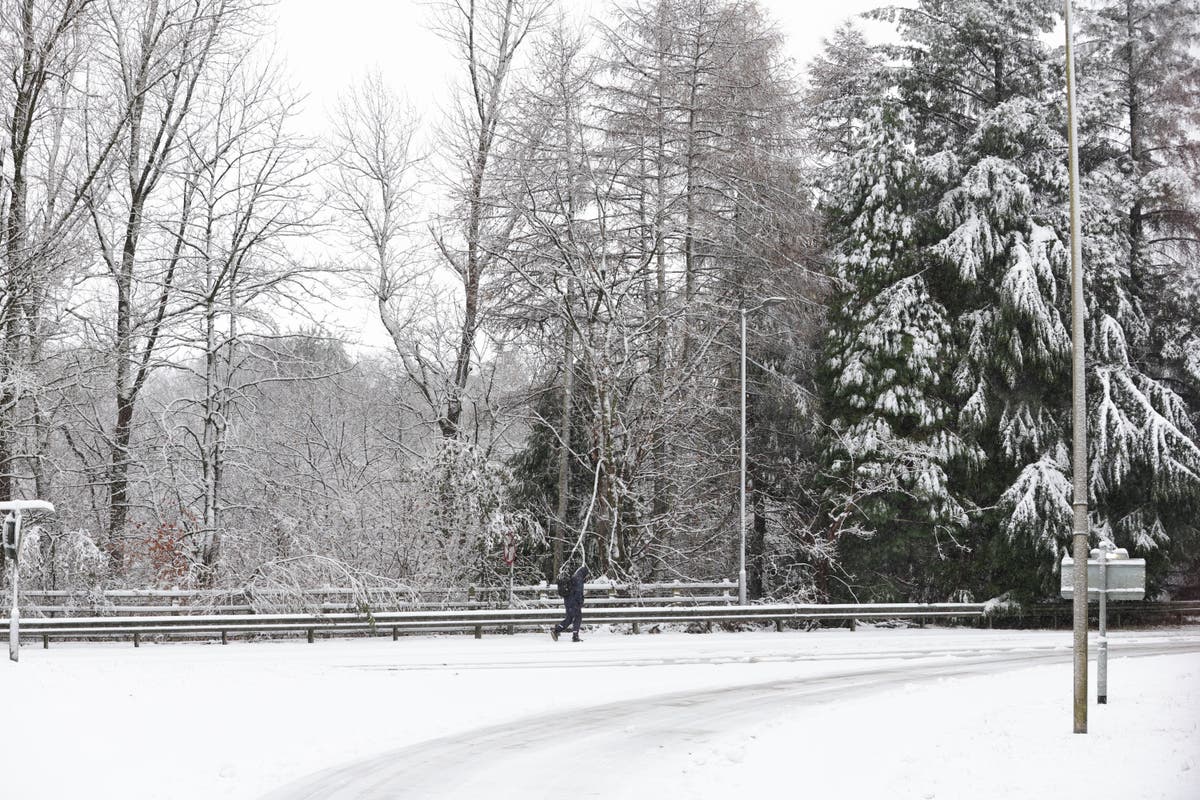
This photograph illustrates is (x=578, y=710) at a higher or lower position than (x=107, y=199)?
lower

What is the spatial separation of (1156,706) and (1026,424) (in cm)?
1930

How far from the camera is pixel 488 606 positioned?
30.8 m

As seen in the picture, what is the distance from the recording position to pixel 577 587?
26156mm

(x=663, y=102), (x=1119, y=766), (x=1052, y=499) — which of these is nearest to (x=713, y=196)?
(x=663, y=102)

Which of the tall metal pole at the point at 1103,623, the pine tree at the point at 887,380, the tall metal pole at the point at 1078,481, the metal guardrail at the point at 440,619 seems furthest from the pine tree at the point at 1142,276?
the tall metal pole at the point at 1078,481

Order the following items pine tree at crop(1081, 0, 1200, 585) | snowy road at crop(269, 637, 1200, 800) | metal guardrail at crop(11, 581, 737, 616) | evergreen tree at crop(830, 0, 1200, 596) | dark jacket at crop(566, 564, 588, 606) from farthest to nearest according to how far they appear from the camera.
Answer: evergreen tree at crop(830, 0, 1200, 596) → pine tree at crop(1081, 0, 1200, 585) → metal guardrail at crop(11, 581, 737, 616) → dark jacket at crop(566, 564, 588, 606) → snowy road at crop(269, 637, 1200, 800)

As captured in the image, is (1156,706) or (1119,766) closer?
(1119,766)

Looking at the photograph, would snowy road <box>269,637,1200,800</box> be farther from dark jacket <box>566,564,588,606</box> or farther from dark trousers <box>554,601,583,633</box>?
dark trousers <box>554,601,583,633</box>

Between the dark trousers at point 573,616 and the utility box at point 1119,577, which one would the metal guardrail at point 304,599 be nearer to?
the dark trousers at point 573,616

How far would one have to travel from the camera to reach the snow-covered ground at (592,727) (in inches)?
404

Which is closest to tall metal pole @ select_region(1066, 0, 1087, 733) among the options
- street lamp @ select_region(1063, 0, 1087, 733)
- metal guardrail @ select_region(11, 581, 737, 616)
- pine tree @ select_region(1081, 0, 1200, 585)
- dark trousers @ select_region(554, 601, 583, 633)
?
street lamp @ select_region(1063, 0, 1087, 733)

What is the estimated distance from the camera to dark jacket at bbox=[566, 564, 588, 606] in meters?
26.1

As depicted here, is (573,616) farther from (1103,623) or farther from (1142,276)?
(1142,276)

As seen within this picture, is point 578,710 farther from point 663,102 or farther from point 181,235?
point 663,102
